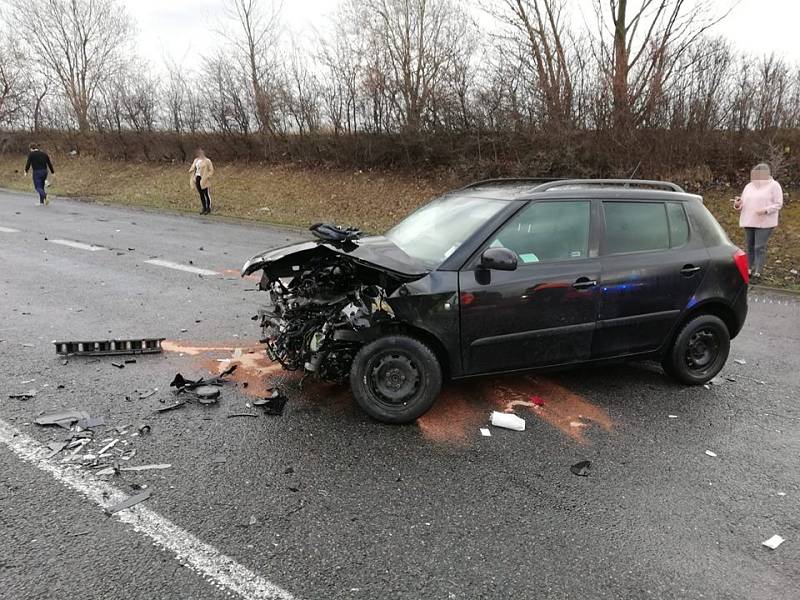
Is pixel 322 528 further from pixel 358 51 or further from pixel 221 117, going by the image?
pixel 221 117

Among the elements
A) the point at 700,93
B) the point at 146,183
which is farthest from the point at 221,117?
the point at 700,93

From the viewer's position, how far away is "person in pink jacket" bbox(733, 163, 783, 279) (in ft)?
28.6

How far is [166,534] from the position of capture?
2793 millimetres

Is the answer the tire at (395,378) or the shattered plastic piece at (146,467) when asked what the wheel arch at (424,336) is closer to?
the tire at (395,378)

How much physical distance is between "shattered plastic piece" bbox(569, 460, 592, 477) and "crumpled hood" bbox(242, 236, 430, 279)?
1.64 m

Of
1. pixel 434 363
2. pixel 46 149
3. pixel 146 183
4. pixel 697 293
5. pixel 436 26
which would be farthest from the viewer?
pixel 46 149

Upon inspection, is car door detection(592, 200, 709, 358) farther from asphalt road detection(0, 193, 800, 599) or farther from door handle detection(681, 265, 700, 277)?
asphalt road detection(0, 193, 800, 599)

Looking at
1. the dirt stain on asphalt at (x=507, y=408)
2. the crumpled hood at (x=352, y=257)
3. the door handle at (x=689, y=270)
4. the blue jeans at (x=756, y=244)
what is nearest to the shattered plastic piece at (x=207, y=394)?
the crumpled hood at (x=352, y=257)

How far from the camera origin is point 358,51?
20359 mm

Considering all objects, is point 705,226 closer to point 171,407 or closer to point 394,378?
point 394,378

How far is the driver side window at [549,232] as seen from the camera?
4.25 meters

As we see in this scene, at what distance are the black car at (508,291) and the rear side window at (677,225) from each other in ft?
0.03

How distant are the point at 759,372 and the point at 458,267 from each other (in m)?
3.37

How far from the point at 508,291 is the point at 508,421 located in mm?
948
